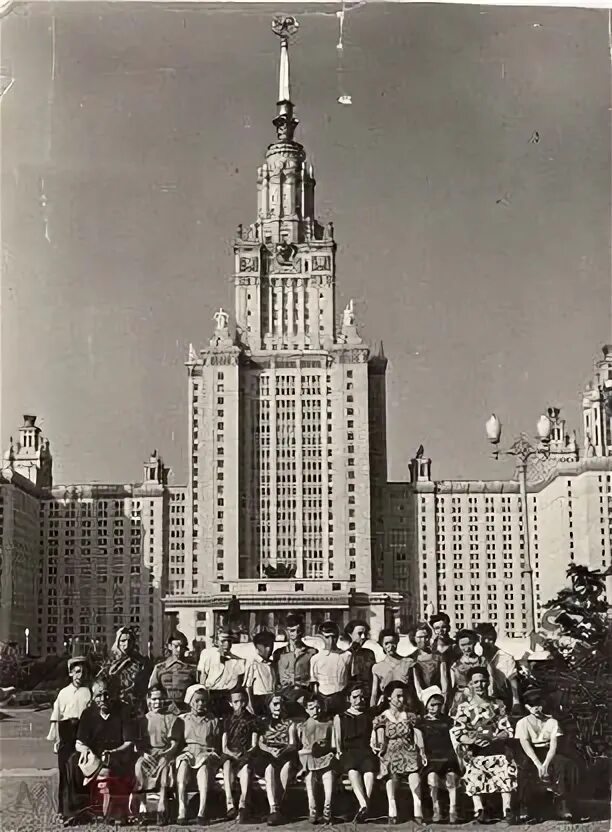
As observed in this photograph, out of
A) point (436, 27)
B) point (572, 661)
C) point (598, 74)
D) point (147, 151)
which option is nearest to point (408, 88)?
point (436, 27)

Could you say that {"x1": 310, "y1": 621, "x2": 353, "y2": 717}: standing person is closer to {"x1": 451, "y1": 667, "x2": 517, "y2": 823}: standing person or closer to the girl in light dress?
{"x1": 451, "y1": 667, "x2": 517, "y2": 823}: standing person

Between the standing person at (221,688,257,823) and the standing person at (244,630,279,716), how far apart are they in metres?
0.07

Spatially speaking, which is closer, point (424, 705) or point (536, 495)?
point (424, 705)

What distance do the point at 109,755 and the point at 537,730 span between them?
2.14 m

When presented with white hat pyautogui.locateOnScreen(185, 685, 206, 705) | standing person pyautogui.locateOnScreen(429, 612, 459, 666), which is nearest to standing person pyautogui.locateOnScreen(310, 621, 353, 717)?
standing person pyautogui.locateOnScreen(429, 612, 459, 666)

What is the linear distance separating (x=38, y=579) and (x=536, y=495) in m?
2.66

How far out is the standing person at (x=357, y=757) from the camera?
538 centimetres

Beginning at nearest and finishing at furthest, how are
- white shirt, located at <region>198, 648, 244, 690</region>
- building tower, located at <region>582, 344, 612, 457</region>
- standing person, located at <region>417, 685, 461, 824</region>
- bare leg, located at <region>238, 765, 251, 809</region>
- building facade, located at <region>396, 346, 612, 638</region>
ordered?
bare leg, located at <region>238, 765, 251, 809</region>, standing person, located at <region>417, 685, 461, 824</region>, white shirt, located at <region>198, 648, 244, 690</region>, building facade, located at <region>396, 346, 612, 638</region>, building tower, located at <region>582, 344, 612, 457</region>

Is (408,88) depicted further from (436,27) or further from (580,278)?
(580,278)

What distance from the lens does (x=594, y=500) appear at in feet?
19.6

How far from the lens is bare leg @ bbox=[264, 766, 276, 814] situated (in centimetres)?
535

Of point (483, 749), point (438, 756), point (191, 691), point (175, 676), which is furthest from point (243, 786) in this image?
point (483, 749)

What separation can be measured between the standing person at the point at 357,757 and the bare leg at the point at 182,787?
2.43ft

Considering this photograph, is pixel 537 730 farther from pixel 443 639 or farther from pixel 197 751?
pixel 197 751
